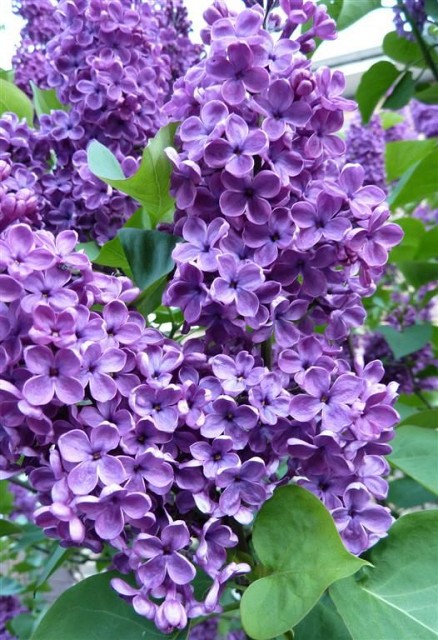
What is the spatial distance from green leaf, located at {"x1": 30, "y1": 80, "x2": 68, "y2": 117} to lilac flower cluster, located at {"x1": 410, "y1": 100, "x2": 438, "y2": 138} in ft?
2.68

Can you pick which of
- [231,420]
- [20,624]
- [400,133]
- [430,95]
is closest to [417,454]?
[231,420]

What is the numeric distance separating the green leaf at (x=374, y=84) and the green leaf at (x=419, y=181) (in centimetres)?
24

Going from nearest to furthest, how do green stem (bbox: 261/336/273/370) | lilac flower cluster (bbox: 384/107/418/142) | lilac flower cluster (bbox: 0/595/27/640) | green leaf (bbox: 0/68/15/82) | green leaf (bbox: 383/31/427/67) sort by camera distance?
green stem (bbox: 261/336/273/370) → green leaf (bbox: 0/68/15/82) → green leaf (bbox: 383/31/427/67) → lilac flower cluster (bbox: 0/595/27/640) → lilac flower cluster (bbox: 384/107/418/142)

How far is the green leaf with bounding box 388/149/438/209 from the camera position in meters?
0.71

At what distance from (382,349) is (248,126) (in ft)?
2.46

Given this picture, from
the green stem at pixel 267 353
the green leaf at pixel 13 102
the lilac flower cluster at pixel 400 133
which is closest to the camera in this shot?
the green stem at pixel 267 353

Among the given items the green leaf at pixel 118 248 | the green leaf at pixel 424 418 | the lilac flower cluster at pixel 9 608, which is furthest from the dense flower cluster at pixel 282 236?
the lilac flower cluster at pixel 9 608

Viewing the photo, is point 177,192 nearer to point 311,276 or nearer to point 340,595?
point 311,276

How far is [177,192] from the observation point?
45cm

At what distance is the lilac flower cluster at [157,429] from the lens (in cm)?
38

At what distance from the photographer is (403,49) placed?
0.93m

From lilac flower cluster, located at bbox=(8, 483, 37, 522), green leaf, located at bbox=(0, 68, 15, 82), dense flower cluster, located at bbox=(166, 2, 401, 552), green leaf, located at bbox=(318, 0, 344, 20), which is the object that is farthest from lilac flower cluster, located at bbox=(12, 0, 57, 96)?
lilac flower cluster, located at bbox=(8, 483, 37, 522)

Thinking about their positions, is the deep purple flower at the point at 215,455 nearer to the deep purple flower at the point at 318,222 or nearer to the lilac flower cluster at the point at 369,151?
the deep purple flower at the point at 318,222

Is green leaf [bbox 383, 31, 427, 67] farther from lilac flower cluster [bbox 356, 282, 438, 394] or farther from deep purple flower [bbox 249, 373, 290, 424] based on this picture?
deep purple flower [bbox 249, 373, 290, 424]
